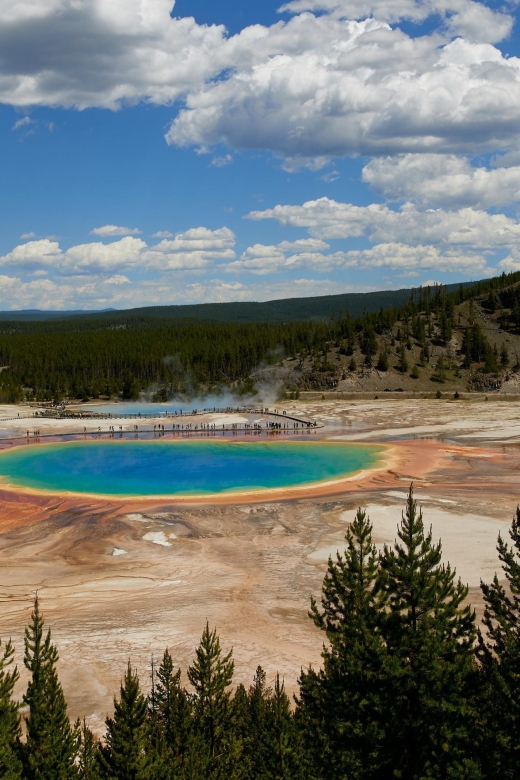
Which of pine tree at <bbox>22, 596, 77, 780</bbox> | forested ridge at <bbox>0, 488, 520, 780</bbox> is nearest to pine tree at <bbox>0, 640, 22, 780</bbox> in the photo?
forested ridge at <bbox>0, 488, 520, 780</bbox>

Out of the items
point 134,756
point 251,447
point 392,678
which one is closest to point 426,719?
point 392,678

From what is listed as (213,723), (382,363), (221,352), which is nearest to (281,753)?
(213,723)

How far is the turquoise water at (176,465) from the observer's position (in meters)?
44.5

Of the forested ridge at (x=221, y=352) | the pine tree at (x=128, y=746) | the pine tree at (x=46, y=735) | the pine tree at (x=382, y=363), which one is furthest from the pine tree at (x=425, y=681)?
the pine tree at (x=382, y=363)

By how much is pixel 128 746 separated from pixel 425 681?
526 centimetres

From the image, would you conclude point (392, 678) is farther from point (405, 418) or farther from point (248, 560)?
point (405, 418)

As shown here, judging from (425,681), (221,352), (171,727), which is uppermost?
(221,352)

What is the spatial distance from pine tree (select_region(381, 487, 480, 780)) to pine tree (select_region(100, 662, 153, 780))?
4.41 m

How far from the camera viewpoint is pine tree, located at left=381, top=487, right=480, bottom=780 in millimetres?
11055

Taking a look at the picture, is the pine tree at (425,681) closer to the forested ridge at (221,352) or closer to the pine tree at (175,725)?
the pine tree at (175,725)

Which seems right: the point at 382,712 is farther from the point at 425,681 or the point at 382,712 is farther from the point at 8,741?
the point at 8,741

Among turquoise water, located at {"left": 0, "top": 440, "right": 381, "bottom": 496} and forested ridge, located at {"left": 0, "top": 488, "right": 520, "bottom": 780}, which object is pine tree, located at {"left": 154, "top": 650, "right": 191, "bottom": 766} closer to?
forested ridge, located at {"left": 0, "top": 488, "right": 520, "bottom": 780}

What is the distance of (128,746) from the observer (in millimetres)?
11641

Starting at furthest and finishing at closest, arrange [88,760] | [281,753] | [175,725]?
[175,725], [88,760], [281,753]
